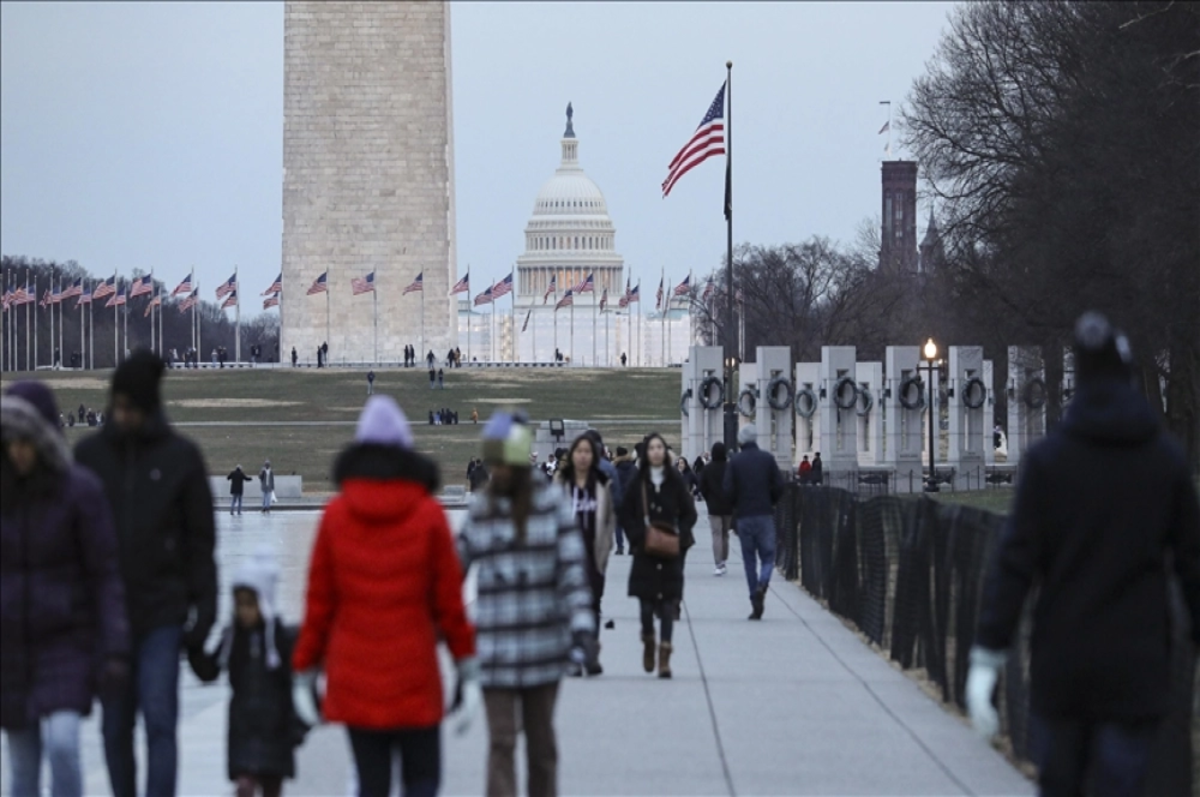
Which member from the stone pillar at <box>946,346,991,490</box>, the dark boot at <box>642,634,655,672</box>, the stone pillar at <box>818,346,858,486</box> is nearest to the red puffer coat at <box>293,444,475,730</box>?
the dark boot at <box>642,634,655,672</box>

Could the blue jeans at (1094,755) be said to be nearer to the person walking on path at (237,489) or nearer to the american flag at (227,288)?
the person walking on path at (237,489)

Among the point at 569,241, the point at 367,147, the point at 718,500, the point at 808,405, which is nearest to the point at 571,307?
the point at 569,241

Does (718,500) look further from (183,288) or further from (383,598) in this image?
(183,288)

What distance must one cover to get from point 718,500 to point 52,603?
14902 millimetres

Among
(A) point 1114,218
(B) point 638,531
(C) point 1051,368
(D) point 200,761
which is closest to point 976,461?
(C) point 1051,368

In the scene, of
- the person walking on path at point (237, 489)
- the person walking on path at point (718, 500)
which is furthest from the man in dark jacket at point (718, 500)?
the person walking on path at point (237, 489)

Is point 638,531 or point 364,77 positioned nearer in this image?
point 638,531

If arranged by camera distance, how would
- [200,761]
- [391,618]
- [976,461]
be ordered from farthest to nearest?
[976,461] < [200,761] < [391,618]

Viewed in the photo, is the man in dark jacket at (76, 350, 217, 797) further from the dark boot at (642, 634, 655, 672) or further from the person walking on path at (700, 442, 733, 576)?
the person walking on path at (700, 442, 733, 576)

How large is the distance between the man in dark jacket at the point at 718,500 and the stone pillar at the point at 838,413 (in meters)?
24.4

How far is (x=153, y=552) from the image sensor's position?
25.8 feet

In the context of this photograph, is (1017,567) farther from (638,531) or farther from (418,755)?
(638,531)

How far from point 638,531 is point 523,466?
6.15 m

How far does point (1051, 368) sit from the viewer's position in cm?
4388
